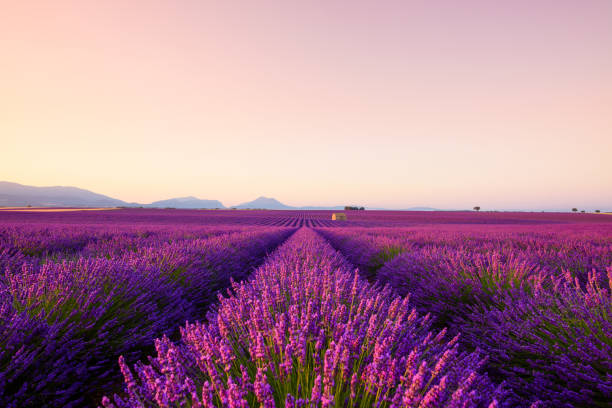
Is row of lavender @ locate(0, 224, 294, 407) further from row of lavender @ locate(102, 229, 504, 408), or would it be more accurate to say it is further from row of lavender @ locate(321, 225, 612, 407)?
row of lavender @ locate(321, 225, 612, 407)

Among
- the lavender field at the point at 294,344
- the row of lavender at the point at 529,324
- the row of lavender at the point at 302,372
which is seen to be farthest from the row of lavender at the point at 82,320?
the row of lavender at the point at 529,324

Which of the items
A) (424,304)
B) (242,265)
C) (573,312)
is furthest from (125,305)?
(573,312)

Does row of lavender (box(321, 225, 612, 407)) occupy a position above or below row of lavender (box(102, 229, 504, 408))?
below

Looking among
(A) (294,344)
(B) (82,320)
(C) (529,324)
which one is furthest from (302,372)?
(C) (529,324)

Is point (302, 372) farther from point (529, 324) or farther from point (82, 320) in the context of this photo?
point (529, 324)

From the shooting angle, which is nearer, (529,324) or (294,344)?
(294,344)

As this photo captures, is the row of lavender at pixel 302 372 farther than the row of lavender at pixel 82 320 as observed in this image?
No

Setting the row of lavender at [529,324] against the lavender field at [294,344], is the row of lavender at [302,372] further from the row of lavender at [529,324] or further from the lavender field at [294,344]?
the row of lavender at [529,324]

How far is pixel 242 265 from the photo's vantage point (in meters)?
5.89

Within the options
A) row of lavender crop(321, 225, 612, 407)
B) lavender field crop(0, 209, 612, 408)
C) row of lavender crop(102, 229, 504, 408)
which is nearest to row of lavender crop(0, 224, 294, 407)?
lavender field crop(0, 209, 612, 408)

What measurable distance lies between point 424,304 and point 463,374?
8.91ft

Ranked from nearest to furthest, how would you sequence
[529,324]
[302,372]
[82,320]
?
[302,372] < [82,320] < [529,324]

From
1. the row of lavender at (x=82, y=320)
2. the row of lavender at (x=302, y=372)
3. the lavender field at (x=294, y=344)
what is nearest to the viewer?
the row of lavender at (x=302, y=372)

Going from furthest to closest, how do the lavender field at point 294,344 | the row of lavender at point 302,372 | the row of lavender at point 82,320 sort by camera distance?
1. the row of lavender at point 82,320
2. the lavender field at point 294,344
3. the row of lavender at point 302,372
